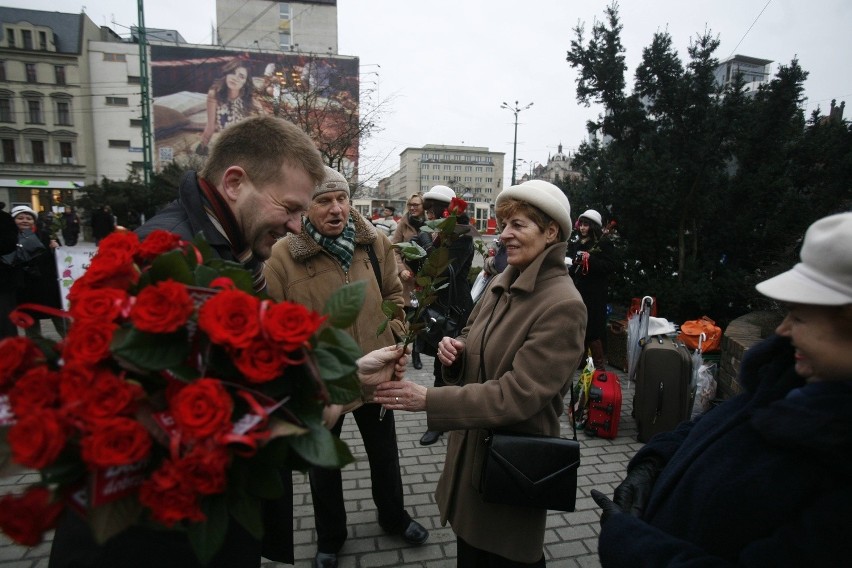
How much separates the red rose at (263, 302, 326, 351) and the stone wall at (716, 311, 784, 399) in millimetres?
4830

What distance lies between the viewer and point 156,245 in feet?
3.66

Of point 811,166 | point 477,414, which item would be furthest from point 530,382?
point 811,166

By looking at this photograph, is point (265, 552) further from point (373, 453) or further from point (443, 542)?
point (443, 542)

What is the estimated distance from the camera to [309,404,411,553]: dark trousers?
2709 millimetres

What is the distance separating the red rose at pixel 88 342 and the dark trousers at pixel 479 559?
1782mm

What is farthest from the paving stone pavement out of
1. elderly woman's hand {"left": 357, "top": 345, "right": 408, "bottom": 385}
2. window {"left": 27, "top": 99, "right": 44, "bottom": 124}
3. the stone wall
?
window {"left": 27, "top": 99, "right": 44, "bottom": 124}

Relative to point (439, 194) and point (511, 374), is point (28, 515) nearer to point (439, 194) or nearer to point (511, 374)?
point (511, 374)

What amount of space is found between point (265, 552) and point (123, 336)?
1.65 m

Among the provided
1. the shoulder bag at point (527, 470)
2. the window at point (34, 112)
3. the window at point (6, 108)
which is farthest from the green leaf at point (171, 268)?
the window at point (6, 108)

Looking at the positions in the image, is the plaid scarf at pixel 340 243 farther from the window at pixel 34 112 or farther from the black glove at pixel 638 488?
the window at pixel 34 112

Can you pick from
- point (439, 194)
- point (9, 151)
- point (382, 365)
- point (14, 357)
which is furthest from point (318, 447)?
point (9, 151)

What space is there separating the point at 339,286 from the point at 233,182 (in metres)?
1.12

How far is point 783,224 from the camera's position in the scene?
20.6 feet

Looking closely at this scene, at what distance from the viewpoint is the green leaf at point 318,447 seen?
3.03ft
